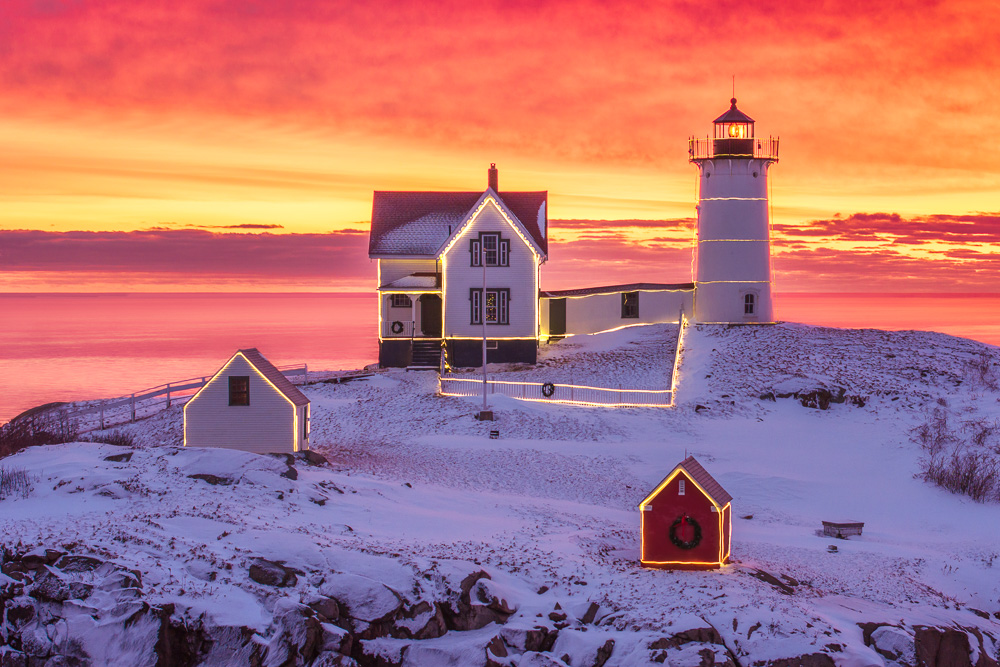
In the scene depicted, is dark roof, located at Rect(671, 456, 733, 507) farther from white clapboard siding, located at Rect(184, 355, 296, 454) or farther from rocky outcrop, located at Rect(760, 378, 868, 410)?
rocky outcrop, located at Rect(760, 378, 868, 410)

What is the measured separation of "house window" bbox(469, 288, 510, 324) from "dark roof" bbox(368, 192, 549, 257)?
3.01 m

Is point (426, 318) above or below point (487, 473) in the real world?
above

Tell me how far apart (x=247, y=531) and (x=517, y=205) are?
1126 inches

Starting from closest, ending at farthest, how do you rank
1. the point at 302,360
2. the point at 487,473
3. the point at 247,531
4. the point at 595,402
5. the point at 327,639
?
the point at 327,639
the point at 247,531
the point at 487,473
the point at 595,402
the point at 302,360

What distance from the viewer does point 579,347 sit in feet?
140

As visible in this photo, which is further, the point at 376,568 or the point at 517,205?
the point at 517,205

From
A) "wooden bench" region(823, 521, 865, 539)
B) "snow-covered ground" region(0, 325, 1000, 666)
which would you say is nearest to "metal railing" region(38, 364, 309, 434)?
"snow-covered ground" region(0, 325, 1000, 666)

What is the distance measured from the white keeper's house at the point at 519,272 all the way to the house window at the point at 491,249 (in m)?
0.04

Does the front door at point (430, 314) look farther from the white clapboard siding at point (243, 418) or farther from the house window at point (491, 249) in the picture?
the white clapboard siding at point (243, 418)

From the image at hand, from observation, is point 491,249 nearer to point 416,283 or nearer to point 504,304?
point 504,304

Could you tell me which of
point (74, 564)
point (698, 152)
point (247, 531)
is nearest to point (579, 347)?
point (698, 152)

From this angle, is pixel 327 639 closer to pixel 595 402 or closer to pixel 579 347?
pixel 595 402

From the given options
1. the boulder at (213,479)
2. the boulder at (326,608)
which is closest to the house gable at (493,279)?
the boulder at (213,479)

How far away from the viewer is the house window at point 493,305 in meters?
39.6
